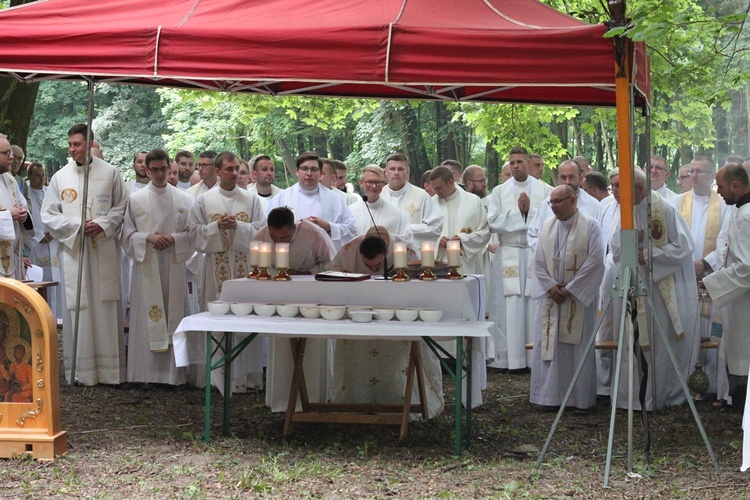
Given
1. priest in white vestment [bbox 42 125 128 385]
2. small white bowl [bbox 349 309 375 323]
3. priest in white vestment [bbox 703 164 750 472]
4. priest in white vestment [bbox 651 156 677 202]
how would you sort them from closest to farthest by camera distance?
1. small white bowl [bbox 349 309 375 323]
2. priest in white vestment [bbox 703 164 750 472]
3. priest in white vestment [bbox 42 125 128 385]
4. priest in white vestment [bbox 651 156 677 202]

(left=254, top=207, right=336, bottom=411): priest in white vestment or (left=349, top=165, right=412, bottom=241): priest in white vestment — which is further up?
(left=349, top=165, right=412, bottom=241): priest in white vestment

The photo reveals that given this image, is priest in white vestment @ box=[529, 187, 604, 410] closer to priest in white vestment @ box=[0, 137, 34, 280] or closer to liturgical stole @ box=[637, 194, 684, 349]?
liturgical stole @ box=[637, 194, 684, 349]

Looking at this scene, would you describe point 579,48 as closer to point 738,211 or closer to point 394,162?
point 738,211

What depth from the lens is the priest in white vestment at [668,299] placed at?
8016mm

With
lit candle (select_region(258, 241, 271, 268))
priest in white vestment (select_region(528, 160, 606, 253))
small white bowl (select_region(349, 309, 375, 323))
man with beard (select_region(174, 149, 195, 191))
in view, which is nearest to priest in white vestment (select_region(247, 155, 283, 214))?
man with beard (select_region(174, 149, 195, 191))

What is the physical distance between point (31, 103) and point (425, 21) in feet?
20.2

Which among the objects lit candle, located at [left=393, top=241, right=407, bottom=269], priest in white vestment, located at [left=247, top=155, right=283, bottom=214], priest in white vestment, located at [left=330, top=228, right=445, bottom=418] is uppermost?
priest in white vestment, located at [left=247, top=155, right=283, bottom=214]

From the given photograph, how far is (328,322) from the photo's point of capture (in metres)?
5.96

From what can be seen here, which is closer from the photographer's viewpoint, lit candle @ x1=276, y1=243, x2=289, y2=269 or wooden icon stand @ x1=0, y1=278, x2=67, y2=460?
wooden icon stand @ x1=0, y1=278, x2=67, y2=460

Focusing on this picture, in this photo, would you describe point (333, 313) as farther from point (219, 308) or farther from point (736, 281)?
point (736, 281)

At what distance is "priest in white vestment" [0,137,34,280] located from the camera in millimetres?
7980

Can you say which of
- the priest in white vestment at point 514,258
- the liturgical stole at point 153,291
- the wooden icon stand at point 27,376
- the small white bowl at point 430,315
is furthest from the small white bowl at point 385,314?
the priest in white vestment at point 514,258

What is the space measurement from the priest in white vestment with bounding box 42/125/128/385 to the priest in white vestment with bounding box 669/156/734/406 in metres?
5.18

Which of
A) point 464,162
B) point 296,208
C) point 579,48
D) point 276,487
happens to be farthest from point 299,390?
point 464,162
